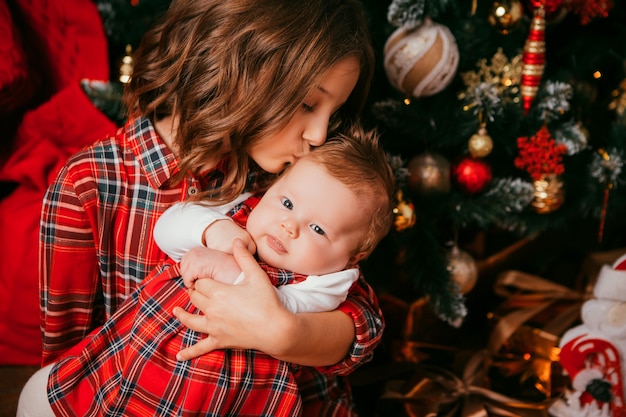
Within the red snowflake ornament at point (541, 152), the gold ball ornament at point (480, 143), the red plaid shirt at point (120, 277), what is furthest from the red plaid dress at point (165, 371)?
the red snowflake ornament at point (541, 152)

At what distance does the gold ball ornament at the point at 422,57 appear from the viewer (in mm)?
1187

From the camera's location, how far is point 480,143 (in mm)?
1297

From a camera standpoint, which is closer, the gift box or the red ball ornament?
the red ball ornament

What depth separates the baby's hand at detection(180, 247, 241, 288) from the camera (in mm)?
929

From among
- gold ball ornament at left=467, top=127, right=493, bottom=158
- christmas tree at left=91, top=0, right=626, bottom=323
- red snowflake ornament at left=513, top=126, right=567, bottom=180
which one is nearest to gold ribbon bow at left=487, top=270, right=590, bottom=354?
christmas tree at left=91, top=0, right=626, bottom=323

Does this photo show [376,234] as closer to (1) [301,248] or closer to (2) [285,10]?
(1) [301,248]

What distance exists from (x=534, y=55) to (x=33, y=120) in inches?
45.1

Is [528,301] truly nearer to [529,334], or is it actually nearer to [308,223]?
[529,334]

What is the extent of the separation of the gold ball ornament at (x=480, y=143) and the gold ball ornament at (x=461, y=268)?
27 cm

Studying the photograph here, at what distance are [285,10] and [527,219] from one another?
2.95 ft

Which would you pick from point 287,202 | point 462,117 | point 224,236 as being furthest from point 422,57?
point 224,236

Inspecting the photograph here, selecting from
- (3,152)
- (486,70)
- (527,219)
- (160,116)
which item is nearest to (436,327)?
(527,219)

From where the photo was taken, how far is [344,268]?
104 centimetres

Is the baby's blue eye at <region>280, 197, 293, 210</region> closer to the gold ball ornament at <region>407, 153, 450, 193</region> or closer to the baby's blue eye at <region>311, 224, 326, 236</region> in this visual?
the baby's blue eye at <region>311, 224, 326, 236</region>
